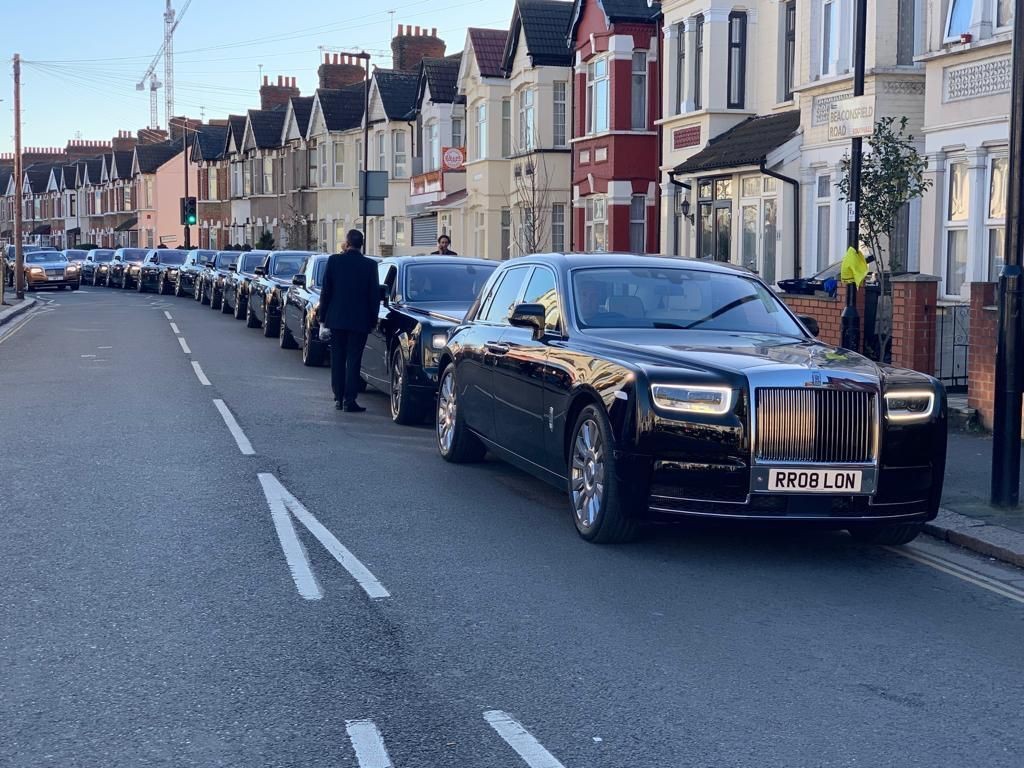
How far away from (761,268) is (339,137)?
40227 mm

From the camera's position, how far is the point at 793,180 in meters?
24.6

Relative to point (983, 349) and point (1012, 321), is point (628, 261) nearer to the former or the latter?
point (1012, 321)

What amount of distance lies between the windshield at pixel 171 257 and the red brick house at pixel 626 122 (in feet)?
71.6

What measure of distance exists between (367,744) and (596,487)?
3474 mm

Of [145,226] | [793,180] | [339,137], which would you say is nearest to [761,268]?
[793,180]

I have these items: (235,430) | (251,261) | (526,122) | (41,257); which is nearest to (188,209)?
(41,257)

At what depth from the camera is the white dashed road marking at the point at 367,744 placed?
14.9ft

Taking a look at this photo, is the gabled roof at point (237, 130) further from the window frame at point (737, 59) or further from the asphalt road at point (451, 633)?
the asphalt road at point (451, 633)

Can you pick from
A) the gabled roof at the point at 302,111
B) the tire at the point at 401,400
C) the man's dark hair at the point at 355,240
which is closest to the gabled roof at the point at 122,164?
the gabled roof at the point at 302,111

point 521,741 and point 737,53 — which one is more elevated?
point 737,53

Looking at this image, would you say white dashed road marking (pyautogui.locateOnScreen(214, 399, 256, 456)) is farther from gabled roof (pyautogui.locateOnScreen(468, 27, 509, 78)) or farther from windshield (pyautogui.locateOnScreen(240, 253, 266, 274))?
gabled roof (pyautogui.locateOnScreen(468, 27, 509, 78))

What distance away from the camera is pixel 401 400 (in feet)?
44.5

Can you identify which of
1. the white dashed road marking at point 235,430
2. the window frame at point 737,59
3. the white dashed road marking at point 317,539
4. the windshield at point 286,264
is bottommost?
the white dashed road marking at point 317,539

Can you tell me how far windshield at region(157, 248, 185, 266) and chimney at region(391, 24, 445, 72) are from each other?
1630 cm
